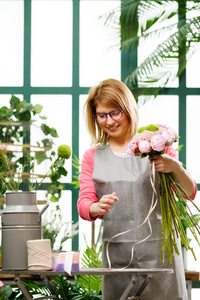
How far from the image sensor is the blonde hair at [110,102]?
215 centimetres

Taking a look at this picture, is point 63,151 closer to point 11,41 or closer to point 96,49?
point 96,49

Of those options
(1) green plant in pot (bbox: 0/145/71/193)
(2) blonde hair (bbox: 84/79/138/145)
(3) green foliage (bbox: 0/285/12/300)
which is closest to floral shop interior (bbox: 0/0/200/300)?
(3) green foliage (bbox: 0/285/12/300)

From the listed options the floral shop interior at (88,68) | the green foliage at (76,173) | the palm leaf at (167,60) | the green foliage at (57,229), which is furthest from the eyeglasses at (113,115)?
the palm leaf at (167,60)

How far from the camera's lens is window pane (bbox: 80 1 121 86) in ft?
16.6

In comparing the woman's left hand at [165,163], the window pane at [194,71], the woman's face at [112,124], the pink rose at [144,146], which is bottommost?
the woman's left hand at [165,163]

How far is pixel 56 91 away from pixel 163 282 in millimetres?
3201

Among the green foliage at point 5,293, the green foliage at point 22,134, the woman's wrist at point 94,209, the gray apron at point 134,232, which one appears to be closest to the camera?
the woman's wrist at point 94,209

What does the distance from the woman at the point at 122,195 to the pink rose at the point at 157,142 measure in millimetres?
180

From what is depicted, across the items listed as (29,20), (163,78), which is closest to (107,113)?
(163,78)

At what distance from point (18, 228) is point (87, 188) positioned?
1.08 feet

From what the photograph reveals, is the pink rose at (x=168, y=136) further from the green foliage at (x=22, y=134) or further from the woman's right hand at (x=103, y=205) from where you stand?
the green foliage at (x=22, y=134)

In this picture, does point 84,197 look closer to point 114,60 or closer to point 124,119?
point 124,119

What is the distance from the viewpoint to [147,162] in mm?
2164

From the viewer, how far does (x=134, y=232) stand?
2090 mm
